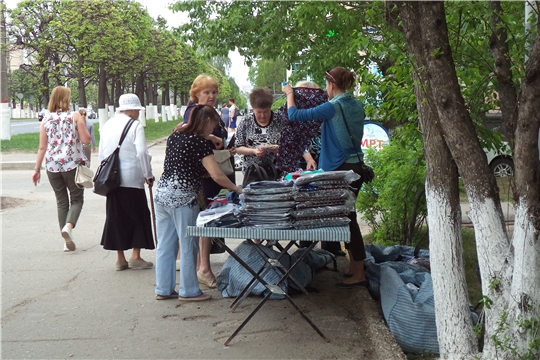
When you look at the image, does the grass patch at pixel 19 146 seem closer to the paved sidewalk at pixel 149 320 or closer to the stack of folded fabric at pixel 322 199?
the paved sidewalk at pixel 149 320

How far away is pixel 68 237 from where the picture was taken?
7969mm

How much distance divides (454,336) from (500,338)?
34 centimetres

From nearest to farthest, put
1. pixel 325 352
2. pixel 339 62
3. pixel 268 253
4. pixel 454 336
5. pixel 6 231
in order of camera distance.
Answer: pixel 454 336, pixel 325 352, pixel 268 253, pixel 6 231, pixel 339 62

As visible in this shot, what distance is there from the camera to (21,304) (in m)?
→ 5.84

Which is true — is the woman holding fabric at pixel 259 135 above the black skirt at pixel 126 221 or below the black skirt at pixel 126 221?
above

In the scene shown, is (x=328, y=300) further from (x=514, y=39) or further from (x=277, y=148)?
(x=514, y=39)

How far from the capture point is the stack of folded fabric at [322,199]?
4820 mm

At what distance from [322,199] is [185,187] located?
3.92 feet

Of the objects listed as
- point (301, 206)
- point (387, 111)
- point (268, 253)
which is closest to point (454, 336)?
point (301, 206)

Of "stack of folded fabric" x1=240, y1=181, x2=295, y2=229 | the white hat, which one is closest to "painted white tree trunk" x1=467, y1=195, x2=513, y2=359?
"stack of folded fabric" x1=240, y1=181, x2=295, y2=229

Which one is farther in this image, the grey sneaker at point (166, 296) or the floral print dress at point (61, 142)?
the floral print dress at point (61, 142)

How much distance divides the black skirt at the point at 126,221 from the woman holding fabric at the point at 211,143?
2.22 feet

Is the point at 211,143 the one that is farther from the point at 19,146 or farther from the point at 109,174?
the point at 19,146

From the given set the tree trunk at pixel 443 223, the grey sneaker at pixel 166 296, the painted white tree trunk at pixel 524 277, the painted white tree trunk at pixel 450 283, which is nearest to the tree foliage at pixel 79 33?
the grey sneaker at pixel 166 296
